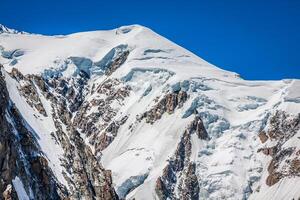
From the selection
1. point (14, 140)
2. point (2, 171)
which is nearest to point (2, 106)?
point (14, 140)

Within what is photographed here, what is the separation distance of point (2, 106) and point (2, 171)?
22407 millimetres

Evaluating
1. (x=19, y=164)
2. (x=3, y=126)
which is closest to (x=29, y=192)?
(x=19, y=164)

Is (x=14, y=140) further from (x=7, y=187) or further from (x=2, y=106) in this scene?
(x=7, y=187)

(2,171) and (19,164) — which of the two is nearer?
(2,171)

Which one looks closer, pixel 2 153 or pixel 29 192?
pixel 2 153

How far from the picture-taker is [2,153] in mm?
178750

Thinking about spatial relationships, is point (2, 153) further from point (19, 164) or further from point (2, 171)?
point (19, 164)

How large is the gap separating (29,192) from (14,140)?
12.5 meters

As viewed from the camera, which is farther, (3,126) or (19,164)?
(19,164)

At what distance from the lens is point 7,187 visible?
17362cm

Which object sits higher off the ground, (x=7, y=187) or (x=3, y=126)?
(x=3, y=126)

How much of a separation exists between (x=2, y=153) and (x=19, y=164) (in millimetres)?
18366

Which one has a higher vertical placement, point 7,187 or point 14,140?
point 14,140

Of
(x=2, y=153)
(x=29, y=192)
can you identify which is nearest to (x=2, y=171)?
(x=2, y=153)
